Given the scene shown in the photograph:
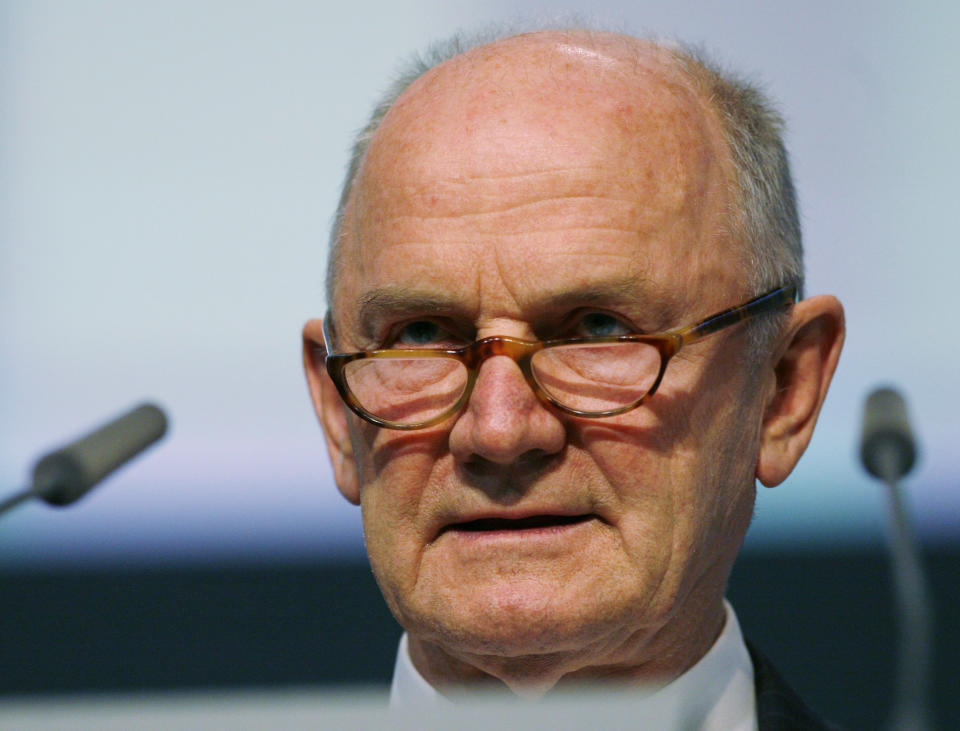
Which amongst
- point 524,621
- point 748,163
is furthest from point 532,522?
point 748,163

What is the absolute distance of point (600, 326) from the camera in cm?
165

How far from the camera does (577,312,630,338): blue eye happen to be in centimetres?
164

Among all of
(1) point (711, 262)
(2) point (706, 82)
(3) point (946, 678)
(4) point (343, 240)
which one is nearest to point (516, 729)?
(1) point (711, 262)

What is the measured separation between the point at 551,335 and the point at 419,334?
0.21 metres

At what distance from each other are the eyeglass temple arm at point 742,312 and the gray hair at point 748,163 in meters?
0.02

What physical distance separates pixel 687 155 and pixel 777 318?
0.28m

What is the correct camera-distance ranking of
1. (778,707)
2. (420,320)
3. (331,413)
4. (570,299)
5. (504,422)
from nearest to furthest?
(504,422), (570,299), (420,320), (778,707), (331,413)

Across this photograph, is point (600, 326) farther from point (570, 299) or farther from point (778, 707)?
point (778, 707)

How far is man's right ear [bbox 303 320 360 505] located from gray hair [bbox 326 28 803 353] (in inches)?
4.5

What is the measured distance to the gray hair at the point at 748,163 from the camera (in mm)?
1771

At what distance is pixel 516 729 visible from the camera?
0.72 m

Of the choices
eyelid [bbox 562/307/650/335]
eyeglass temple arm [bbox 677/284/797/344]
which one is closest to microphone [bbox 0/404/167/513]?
eyelid [bbox 562/307/650/335]

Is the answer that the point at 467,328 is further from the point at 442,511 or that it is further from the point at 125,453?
the point at 125,453

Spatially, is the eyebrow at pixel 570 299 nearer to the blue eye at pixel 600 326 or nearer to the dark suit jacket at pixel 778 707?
the blue eye at pixel 600 326
